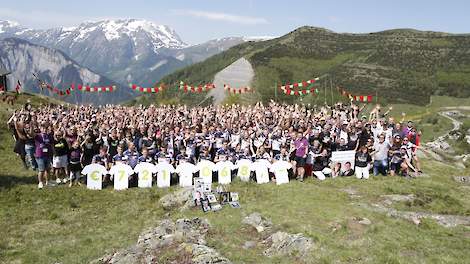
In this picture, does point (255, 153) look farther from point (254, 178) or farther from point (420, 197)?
point (420, 197)

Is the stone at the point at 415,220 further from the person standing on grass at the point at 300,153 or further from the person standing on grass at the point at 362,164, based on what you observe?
the person standing on grass at the point at 300,153

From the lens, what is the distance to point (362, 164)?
2420 cm

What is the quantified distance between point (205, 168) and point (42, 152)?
27.6 ft

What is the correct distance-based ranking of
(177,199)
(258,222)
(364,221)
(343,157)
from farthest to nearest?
(343,157) → (177,199) → (258,222) → (364,221)

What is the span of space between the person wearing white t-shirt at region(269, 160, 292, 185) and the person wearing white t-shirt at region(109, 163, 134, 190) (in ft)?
25.0

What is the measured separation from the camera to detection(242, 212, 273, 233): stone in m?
16.4

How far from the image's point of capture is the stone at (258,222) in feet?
53.8

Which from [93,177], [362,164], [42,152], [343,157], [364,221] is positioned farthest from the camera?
[343,157]

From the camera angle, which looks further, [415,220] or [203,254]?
[415,220]

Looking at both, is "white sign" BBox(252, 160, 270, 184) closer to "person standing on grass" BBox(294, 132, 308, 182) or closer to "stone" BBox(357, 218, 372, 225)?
"person standing on grass" BBox(294, 132, 308, 182)

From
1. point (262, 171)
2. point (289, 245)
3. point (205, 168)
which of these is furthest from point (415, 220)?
point (205, 168)

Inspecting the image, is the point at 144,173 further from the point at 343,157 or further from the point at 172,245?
the point at 343,157

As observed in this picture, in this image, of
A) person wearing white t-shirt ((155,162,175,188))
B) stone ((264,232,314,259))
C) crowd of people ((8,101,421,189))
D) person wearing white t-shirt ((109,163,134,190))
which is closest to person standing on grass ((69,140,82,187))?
crowd of people ((8,101,421,189))

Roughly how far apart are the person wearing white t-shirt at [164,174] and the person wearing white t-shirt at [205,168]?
146 cm
